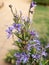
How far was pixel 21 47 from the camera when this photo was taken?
2.64 meters

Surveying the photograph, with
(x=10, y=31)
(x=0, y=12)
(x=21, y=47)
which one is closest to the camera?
(x=10, y=31)

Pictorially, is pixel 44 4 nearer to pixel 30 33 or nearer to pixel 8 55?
pixel 8 55

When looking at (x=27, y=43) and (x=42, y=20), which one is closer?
(x=27, y=43)

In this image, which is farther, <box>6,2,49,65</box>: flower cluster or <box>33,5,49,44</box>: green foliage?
<box>33,5,49,44</box>: green foliage

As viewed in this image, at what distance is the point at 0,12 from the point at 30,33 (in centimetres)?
480

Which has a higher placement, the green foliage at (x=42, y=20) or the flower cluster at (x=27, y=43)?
the flower cluster at (x=27, y=43)

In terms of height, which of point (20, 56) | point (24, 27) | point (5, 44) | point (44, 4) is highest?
point (24, 27)

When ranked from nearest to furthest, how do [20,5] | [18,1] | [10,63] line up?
1. [10,63]
2. [20,5]
3. [18,1]

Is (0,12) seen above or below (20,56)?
below

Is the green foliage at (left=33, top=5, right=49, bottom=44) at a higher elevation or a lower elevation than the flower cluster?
lower

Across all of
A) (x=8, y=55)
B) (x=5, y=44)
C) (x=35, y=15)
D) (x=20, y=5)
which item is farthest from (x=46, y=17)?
(x=8, y=55)

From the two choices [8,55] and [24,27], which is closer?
[24,27]

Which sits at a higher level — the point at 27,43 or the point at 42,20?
the point at 27,43

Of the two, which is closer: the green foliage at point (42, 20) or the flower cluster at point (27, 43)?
the flower cluster at point (27, 43)
